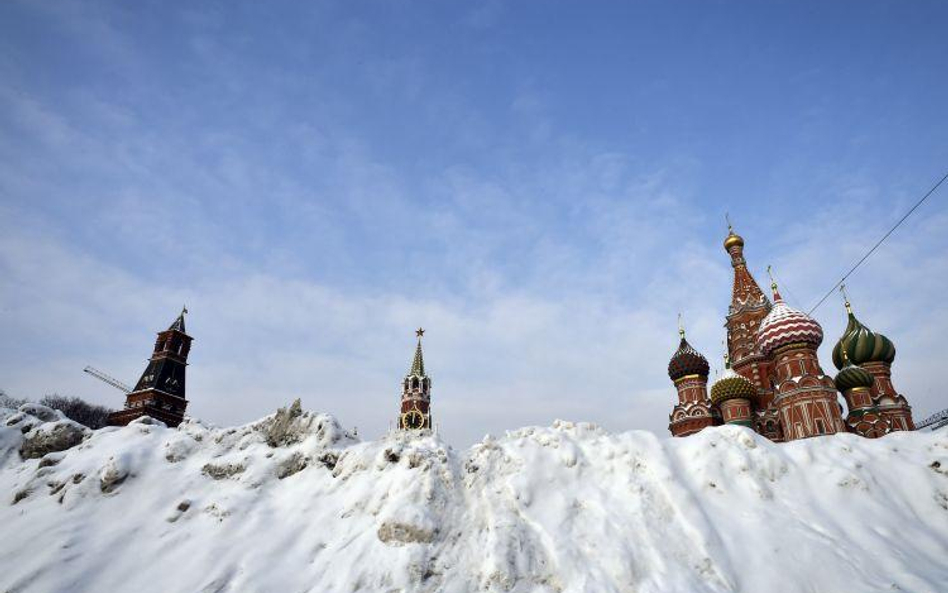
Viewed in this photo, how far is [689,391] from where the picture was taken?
42.4 metres

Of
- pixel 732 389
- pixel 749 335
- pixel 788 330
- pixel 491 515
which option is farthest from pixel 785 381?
pixel 491 515

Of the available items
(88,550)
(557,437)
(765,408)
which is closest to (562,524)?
(557,437)

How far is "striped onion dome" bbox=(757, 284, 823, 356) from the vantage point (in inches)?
1362

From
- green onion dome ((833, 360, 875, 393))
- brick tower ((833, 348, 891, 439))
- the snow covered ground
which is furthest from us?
green onion dome ((833, 360, 875, 393))

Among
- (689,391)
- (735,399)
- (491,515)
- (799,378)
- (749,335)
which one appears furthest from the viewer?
(749,335)

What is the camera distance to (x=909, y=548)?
1173 cm

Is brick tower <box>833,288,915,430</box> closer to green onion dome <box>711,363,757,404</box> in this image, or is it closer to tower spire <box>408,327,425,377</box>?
green onion dome <box>711,363,757,404</box>

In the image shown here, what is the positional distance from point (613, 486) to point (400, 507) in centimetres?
527

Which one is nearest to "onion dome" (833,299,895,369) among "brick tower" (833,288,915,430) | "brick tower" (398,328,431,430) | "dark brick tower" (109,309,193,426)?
"brick tower" (833,288,915,430)

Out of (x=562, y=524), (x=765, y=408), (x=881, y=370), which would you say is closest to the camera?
(x=562, y=524)

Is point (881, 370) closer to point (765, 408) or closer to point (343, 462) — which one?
point (765, 408)

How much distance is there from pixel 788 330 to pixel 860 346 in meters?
7.59

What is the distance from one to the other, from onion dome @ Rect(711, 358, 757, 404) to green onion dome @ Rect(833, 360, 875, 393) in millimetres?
5394

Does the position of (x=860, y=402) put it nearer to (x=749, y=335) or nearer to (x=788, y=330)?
(x=788, y=330)
